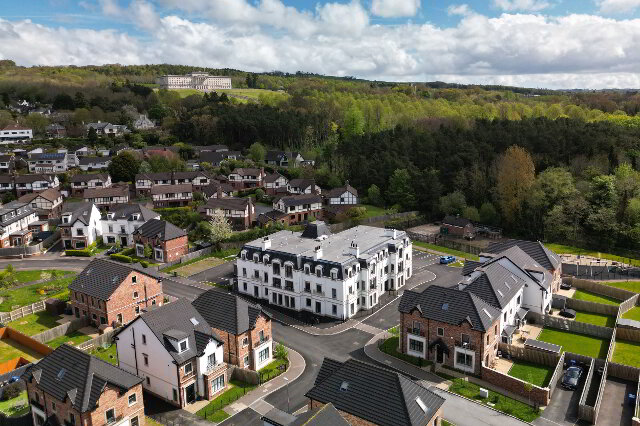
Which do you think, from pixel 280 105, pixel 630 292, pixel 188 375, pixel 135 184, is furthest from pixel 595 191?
pixel 280 105

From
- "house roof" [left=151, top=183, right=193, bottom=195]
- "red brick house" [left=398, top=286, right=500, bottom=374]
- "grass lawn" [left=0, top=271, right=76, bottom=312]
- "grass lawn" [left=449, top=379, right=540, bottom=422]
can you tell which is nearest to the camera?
"grass lawn" [left=449, top=379, right=540, bottom=422]

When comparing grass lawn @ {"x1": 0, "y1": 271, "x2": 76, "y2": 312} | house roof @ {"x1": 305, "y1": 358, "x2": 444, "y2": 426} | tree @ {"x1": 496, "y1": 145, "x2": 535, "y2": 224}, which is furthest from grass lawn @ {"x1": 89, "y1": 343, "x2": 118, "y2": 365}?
tree @ {"x1": 496, "y1": 145, "x2": 535, "y2": 224}

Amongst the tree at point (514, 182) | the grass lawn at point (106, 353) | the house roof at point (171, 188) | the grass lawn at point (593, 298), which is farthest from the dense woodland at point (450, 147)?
the grass lawn at point (106, 353)

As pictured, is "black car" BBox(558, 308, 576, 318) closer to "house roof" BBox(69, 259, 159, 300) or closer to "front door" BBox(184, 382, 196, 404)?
"front door" BBox(184, 382, 196, 404)

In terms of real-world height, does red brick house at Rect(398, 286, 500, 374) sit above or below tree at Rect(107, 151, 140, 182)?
below

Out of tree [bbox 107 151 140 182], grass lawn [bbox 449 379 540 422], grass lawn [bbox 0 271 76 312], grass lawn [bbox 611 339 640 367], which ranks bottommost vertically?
grass lawn [bbox 611 339 640 367]

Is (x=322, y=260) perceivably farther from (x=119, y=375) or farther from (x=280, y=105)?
(x=280, y=105)

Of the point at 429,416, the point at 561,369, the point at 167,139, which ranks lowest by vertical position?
the point at 561,369
